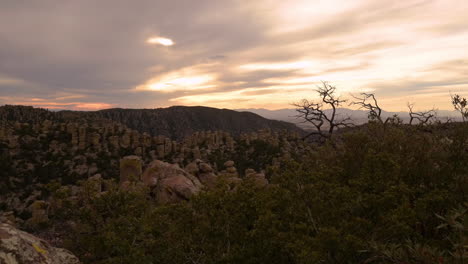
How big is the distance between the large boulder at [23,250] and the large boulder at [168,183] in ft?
43.0

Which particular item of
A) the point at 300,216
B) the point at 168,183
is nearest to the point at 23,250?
the point at 300,216

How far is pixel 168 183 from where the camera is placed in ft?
77.1

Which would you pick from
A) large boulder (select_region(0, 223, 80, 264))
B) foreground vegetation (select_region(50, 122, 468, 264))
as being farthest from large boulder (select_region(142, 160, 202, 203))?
large boulder (select_region(0, 223, 80, 264))

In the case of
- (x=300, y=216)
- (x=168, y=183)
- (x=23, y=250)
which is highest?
(x=23, y=250)

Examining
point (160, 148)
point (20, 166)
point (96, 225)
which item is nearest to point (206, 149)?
point (160, 148)

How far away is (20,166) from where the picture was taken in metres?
65.7

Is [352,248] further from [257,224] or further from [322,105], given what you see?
[322,105]

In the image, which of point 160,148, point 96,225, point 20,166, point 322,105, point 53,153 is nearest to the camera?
point 96,225

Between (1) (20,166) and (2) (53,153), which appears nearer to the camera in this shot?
(1) (20,166)

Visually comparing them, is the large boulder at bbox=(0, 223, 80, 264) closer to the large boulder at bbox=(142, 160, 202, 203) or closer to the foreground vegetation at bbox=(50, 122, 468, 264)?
the foreground vegetation at bbox=(50, 122, 468, 264)

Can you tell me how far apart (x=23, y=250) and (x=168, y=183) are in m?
17.3

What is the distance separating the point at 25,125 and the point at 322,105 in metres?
88.9

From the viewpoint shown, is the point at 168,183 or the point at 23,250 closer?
the point at 23,250

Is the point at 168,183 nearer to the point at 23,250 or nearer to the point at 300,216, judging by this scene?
the point at 300,216
